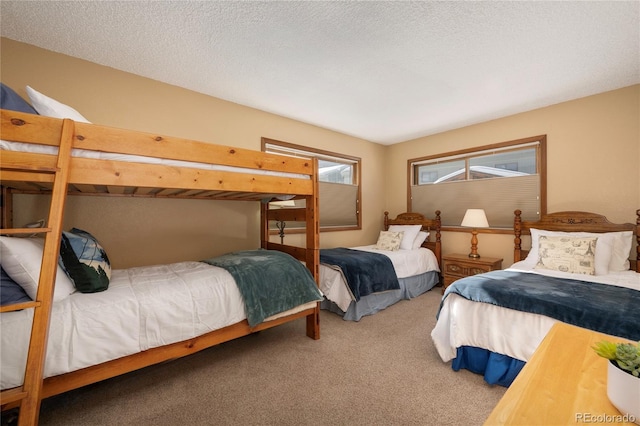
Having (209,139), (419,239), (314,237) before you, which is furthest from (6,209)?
(419,239)

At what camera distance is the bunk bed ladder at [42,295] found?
3.75 feet

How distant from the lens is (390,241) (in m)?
4.12

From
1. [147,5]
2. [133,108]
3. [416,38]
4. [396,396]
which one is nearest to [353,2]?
[416,38]

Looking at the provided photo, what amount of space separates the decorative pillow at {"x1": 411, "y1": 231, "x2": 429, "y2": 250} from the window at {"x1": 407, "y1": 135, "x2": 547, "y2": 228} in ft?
1.25

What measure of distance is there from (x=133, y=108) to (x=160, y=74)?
0.42 metres

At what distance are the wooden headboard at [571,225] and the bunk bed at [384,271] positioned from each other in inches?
39.9

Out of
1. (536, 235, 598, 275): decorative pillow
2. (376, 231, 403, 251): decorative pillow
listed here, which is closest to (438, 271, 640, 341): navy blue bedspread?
(536, 235, 598, 275): decorative pillow

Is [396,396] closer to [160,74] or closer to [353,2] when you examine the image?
[353,2]

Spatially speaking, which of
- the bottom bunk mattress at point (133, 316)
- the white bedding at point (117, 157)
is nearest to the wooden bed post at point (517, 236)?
the bottom bunk mattress at point (133, 316)

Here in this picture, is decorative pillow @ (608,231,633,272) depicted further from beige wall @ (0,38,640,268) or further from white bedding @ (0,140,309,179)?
white bedding @ (0,140,309,179)

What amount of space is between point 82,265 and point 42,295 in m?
0.42

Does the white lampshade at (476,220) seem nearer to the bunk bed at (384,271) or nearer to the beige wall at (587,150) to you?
the beige wall at (587,150)

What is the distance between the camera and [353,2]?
1.74 metres

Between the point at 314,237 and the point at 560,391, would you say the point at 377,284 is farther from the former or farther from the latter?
the point at 560,391
